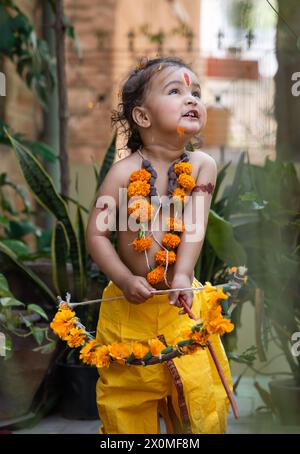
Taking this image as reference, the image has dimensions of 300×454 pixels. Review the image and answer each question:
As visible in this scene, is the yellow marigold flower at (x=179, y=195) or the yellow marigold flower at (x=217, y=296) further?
the yellow marigold flower at (x=179, y=195)

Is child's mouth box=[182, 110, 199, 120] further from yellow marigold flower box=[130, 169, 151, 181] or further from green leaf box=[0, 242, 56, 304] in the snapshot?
green leaf box=[0, 242, 56, 304]

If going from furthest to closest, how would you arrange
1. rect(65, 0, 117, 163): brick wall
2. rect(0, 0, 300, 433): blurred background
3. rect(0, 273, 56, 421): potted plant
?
rect(65, 0, 117, 163): brick wall, rect(0, 273, 56, 421): potted plant, rect(0, 0, 300, 433): blurred background

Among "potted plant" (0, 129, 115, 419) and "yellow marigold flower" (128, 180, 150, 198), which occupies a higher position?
"yellow marigold flower" (128, 180, 150, 198)

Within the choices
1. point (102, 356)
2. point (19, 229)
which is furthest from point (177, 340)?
point (19, 229)

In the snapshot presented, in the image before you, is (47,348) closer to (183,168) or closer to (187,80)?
(183,168)

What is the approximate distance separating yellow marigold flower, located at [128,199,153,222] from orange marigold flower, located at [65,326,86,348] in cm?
30

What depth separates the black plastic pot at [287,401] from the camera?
2.82 metres

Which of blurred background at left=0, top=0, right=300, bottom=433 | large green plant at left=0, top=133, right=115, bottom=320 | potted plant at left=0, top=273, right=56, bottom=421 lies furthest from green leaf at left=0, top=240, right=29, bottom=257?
potted plant at left=0, top=273, right=56, bottom=421

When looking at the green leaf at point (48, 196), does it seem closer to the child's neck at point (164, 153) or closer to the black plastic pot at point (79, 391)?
the black plastic pot at point (79, 391)

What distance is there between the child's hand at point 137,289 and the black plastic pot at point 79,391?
1200mm

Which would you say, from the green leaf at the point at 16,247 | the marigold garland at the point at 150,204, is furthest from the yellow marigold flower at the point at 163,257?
the green leaf at the point at 16,247

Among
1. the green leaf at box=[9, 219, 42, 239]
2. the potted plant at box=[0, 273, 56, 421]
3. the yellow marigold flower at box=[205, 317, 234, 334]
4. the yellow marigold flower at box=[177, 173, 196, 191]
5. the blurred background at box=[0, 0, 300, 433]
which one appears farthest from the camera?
the green leaf at box=[9, 219, 42, 239]

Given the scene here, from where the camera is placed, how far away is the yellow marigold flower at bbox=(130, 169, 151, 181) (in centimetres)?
193

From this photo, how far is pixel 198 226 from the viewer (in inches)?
77.5
